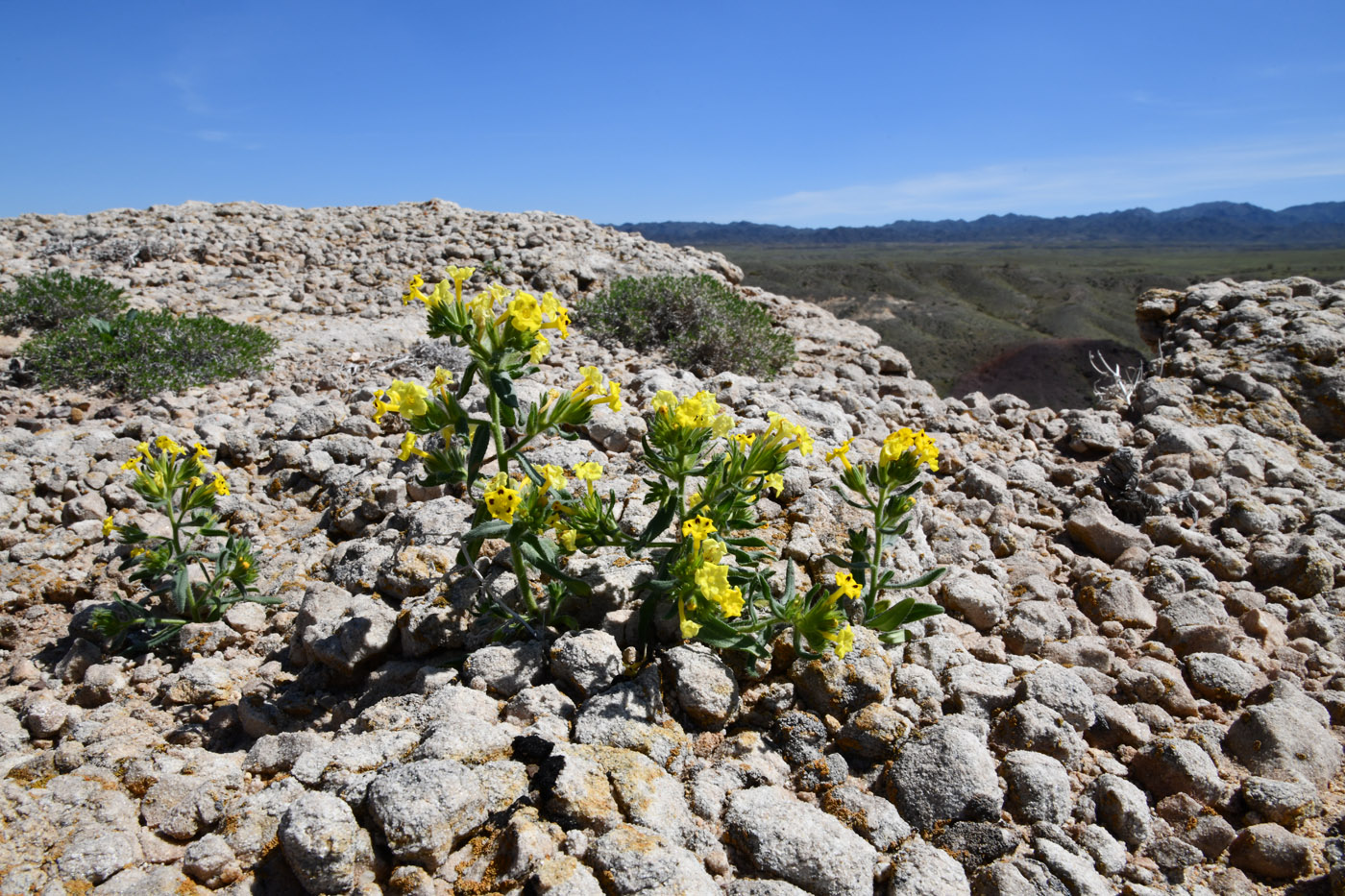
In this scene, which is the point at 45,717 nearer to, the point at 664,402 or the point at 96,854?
the point at 96,854

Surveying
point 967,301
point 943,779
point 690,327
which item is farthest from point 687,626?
point 967,301

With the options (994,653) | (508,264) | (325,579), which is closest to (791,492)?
(994,653)

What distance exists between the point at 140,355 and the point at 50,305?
6.66 feet

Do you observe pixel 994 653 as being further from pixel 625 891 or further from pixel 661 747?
pixel 625 891

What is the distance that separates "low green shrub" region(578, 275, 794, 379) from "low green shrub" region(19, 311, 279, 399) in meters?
2.83

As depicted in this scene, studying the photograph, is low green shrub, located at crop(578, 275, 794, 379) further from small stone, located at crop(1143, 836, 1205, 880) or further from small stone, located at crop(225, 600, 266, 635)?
small stone, located at crop(1143, 836, 1205, 880)

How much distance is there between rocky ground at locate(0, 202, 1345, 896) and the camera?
1.81 m

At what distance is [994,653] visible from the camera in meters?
2.73

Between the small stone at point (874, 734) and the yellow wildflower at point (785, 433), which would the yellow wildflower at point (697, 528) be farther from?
the small stone at point (874, 734)

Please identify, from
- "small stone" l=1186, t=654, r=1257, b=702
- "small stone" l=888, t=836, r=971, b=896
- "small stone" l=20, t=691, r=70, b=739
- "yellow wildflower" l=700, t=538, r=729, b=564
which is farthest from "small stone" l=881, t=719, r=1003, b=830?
"small stone" l=20, t=691, r=70, b=739

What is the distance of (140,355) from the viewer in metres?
5.67

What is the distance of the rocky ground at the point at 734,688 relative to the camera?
1814 mm

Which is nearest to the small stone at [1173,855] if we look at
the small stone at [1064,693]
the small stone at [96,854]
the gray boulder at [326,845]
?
the small stone at [1064,693]

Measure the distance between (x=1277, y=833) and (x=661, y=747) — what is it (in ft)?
5.34
